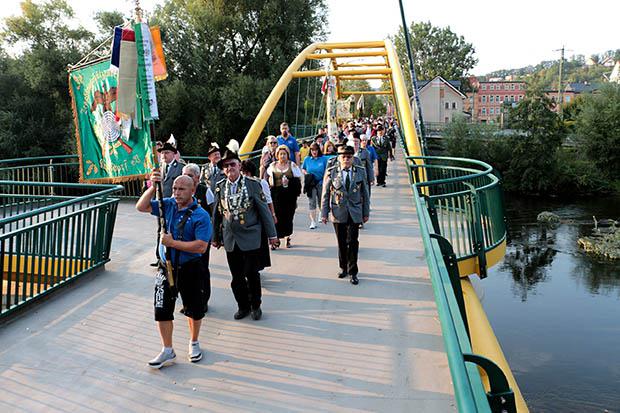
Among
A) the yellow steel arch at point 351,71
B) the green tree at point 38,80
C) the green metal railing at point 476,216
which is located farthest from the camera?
the green tree at point 38,80

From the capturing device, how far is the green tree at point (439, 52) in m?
103

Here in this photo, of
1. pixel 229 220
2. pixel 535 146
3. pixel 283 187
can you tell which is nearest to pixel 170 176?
pixel 283 187

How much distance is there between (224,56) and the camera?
114ft

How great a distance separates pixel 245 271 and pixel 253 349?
36.2 inches

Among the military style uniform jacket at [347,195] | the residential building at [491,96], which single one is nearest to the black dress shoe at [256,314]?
the military style uniform jacket at [347,195]

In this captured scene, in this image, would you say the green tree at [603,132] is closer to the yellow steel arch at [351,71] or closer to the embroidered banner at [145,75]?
the yellow steel arch at [351,71]

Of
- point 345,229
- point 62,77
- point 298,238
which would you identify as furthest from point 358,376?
point 62,77

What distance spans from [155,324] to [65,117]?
3064cm

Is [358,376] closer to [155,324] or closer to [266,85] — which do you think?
[155,324]

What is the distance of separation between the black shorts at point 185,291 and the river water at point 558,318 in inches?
522

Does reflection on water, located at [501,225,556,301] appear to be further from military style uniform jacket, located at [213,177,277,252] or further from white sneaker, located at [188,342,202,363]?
white sneaker, located at [188,342,202,363]

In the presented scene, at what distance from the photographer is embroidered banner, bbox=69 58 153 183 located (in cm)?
810

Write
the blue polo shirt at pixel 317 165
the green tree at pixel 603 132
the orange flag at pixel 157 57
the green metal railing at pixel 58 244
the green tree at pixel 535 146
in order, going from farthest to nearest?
the green tree at pixel 535 146, the green tree at pixel 603 132, the blue polo shirt at pixel 317 165, the green metal railing at pixel 58 244, the orange flag at pixel 157 57

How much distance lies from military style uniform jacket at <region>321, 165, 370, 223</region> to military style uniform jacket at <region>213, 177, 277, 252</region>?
132 cm
